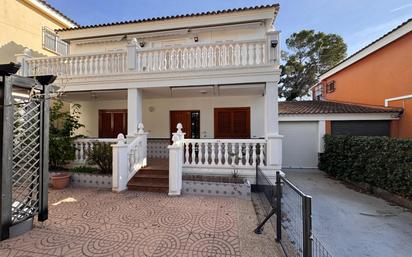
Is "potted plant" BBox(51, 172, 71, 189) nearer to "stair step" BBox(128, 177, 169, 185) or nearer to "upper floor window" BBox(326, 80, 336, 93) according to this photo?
"stair step" BBox(128, 177, 169, 185)

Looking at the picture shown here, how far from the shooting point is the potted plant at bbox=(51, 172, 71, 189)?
6.18 m

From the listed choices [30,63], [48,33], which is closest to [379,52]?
[30,63]

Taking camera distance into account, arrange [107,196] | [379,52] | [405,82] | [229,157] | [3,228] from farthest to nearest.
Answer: [379,52] → [405,82] → [229,157] → [107,196] → [3,228]

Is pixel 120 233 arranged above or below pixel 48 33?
below

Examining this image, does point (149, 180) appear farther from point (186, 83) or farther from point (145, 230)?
point (186, 83)

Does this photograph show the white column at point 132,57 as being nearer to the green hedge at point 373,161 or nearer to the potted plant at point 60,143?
the potted plant at point 60,143

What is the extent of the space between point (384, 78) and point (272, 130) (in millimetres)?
8478

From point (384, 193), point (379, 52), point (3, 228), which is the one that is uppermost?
point (379, 52)

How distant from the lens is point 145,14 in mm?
9906

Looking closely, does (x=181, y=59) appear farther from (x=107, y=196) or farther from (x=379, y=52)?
(x=379, y=52)

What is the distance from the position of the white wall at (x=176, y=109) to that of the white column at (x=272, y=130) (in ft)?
8.69

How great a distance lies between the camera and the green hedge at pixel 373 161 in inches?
224

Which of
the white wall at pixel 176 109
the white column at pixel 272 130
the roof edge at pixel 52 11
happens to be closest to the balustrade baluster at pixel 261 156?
the white column at pixel 272 130

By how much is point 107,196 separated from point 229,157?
393cm
